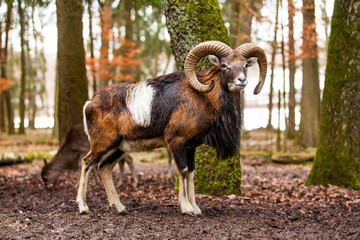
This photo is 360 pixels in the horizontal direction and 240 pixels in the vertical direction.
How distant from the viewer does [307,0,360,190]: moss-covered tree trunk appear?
854 cm

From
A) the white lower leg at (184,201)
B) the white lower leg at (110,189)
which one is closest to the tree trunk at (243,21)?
the white lower leg at (110,189)

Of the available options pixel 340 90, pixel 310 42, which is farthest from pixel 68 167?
pixel 310 42

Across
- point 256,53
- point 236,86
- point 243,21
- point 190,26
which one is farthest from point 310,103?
point 236,86

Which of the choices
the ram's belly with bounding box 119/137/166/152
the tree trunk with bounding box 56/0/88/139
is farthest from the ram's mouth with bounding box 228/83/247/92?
the tree trunk with bounding box 56/0/88/139

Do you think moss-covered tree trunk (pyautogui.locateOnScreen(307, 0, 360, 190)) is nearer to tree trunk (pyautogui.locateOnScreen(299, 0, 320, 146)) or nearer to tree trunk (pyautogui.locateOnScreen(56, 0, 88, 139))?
tree trunk (pyautogui.locateOnScreen(56, 0, 88, 139))

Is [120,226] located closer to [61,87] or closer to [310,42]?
[61,87]

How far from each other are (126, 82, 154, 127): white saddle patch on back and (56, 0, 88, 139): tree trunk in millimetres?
6366

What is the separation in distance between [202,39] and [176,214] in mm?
3383

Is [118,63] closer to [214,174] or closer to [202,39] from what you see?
[202,39]

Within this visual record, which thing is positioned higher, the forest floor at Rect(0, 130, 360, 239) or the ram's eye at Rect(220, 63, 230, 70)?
the ram's eye at Rect(220, 63, 230, 70)

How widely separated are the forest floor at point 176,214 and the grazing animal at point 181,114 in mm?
461

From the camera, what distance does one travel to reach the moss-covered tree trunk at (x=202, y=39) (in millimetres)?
7621

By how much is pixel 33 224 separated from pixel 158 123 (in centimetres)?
224

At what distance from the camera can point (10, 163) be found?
1430cm
